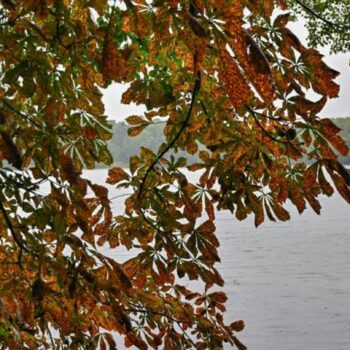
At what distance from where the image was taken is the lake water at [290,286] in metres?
15.4

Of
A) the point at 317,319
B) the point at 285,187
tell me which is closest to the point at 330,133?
the point at 285,187

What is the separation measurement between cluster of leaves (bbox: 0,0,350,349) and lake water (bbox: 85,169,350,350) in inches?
480

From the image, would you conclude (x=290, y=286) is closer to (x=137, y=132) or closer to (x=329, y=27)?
(x=329, y=27)

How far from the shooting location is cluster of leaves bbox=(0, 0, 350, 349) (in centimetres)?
147

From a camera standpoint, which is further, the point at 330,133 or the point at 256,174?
the point at 256,174

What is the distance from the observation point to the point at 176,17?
55.4 inches

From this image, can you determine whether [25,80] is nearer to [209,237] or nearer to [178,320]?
[209,237]

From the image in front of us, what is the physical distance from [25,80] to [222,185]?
1.05 meters

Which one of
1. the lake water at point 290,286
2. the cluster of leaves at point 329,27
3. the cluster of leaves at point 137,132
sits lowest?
the lake water at point 290,286

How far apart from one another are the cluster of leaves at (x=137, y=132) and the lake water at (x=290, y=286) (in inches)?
480

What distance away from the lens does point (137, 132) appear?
2771 mm

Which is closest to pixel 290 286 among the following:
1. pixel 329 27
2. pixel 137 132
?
pixel 329 27

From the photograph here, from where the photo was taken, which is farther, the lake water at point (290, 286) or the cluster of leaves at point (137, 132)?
the lake water at point (290, 286)

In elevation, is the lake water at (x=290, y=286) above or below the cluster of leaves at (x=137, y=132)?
below
